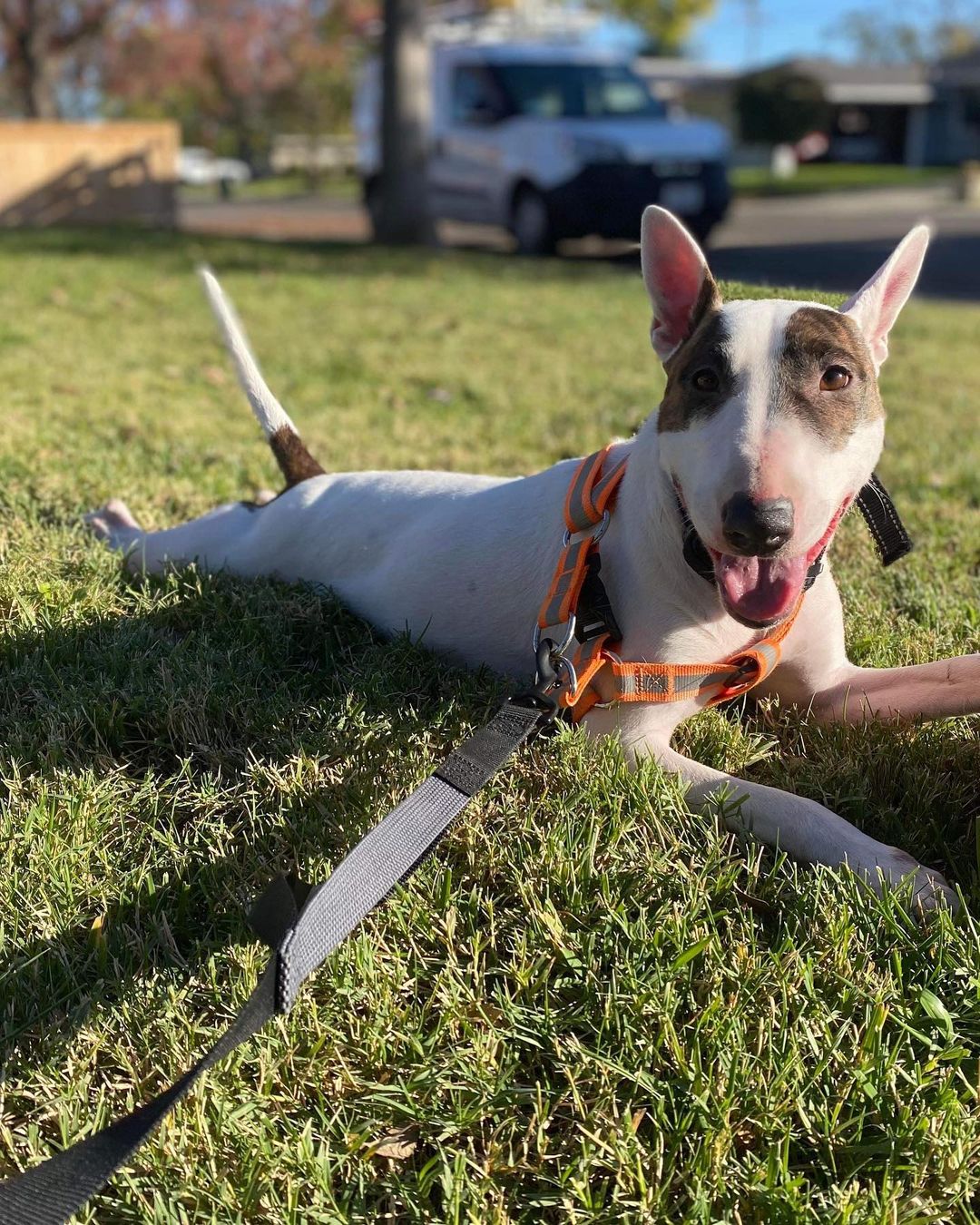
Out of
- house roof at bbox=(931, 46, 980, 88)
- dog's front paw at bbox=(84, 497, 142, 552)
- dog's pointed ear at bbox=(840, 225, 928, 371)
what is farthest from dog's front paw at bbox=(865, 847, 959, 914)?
house roof at bbox=(931, 46, 980, 88)

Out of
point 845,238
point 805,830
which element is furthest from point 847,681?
point 845,238

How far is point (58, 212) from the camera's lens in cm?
1673

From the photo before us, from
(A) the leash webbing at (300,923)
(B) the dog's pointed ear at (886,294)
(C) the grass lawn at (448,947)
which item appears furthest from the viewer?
(B) the dog's pointed ear at (886,294)

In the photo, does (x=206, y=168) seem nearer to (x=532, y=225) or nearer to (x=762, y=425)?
(x=532, y=225)

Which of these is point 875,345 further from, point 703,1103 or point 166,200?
point 166,200

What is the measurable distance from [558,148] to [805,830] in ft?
40.1

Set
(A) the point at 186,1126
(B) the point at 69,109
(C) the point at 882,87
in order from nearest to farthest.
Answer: (A) the point at 186,1126 < (C) the point at 882,87 < (B) the point at 69,109

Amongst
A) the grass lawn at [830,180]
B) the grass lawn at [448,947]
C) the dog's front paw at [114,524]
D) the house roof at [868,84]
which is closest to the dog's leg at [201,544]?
the dog's front paw at [114,524]

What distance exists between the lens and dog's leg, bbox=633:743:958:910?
2.04 m

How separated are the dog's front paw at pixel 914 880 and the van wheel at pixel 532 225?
40.3ft

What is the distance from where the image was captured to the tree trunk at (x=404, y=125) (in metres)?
13.7

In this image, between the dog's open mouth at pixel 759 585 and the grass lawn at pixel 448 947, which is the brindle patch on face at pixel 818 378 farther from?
the grass lawn at pixel 448 947

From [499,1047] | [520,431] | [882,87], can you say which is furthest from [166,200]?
[882,87]

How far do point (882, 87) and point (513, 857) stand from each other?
52.2 m
